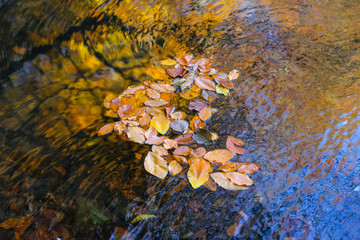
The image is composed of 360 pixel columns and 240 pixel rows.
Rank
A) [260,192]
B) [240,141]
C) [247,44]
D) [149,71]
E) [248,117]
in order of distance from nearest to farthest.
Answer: [260,192] → [240,141] → [248,117] → [149,71] → [247,44]

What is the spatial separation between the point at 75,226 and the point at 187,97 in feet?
4.51

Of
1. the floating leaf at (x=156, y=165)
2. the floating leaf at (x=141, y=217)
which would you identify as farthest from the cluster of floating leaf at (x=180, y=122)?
the floating leaf at (x=141, y=217)

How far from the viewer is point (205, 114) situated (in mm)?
2107

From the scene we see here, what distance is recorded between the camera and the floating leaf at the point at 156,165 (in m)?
1.69

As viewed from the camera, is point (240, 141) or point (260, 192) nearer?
point (260, 192)

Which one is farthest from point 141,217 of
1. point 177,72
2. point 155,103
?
point 177,72

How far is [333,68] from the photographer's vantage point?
95.3 inches

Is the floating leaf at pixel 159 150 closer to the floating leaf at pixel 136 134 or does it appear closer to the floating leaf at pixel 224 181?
the floating leaf at pixel 136 134

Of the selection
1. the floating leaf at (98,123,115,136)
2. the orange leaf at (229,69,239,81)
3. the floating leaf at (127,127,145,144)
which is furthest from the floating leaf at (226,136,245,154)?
the floating leaf at (98,123,115,136)

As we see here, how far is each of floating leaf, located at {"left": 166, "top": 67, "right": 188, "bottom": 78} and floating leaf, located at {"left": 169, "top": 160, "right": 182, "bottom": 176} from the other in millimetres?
1118

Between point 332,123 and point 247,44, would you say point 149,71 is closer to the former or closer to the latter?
point 247,44

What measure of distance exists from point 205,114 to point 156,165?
0.63 meters

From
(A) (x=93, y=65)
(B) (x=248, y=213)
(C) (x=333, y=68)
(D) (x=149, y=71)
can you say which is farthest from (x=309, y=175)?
(A) (x=93, y=65)

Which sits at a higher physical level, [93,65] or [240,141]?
[93,65]
